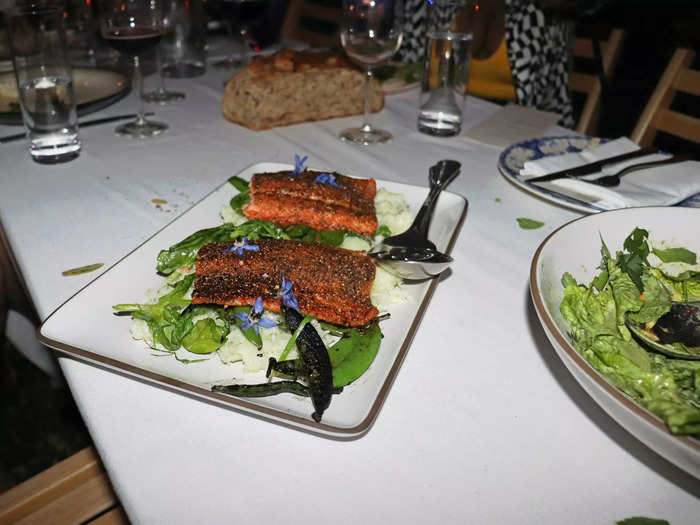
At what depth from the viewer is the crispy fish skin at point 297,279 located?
0.82 meters

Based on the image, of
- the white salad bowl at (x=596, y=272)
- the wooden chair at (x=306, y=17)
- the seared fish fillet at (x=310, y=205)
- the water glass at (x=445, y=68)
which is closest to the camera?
the white salad bowl at (x=596, y=272)

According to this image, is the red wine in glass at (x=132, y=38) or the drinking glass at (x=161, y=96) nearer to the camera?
the red wine in glass at (x=132, y=38)

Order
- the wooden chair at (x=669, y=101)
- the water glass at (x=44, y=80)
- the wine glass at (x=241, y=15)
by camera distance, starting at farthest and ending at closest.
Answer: the wine glass at (x=241, y=15)
the wooden chair at (x=669, y=101)
the water glass at (x=44, y=80)

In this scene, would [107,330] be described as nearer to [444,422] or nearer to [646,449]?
[444,422]

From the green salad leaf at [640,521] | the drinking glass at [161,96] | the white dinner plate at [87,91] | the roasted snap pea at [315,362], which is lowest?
the drinking glass at [161,96]

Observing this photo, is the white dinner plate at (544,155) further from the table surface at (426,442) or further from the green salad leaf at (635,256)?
the green salad leaf at (635,256)

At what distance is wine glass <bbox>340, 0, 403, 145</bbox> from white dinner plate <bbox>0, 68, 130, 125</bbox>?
2.82ft

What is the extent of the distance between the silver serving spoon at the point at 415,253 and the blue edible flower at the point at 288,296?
195 millimetres

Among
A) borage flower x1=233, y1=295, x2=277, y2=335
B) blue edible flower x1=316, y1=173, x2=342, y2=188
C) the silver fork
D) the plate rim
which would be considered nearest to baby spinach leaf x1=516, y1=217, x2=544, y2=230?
the plate rim

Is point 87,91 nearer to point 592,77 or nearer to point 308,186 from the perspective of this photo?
point 308,186

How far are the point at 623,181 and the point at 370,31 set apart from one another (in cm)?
87

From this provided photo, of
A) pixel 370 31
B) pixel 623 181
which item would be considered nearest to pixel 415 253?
pixel 623 181

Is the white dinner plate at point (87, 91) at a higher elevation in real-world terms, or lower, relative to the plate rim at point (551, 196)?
lower

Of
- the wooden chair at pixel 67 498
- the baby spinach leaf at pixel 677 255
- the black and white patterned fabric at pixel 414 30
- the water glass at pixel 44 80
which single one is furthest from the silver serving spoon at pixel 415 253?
the black and white patterned fabric at pixel 414 30
